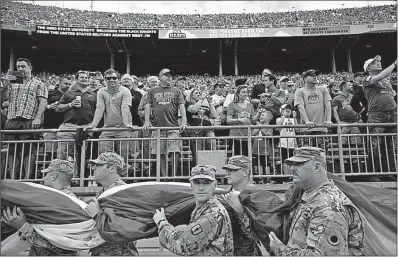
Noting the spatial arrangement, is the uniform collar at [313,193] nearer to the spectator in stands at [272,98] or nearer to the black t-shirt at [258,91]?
the spectator in stands at [272,98]

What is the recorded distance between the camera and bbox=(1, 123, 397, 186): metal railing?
627 cm

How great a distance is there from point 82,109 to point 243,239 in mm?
4210

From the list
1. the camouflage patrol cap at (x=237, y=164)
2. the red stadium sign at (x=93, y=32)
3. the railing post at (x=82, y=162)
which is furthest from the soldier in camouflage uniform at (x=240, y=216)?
the red stadium sign at (x=93, y=32)

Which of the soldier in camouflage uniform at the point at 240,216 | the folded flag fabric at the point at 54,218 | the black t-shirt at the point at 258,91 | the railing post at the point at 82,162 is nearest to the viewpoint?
the soldier in camouflage uniform at the point at 240,216

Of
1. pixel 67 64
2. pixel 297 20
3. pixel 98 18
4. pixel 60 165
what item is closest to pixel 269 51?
pixel 297 20

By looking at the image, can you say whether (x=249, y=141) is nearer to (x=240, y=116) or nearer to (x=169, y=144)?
(x=240, y=116)

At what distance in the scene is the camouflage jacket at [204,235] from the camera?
124 inches

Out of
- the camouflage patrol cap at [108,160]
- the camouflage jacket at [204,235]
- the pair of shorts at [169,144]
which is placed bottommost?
the camouflage jacket at [204,235]

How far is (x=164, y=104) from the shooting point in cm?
673

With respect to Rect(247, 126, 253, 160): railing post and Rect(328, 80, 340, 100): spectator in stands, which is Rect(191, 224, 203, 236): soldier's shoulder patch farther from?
Rect(328, 80, 340, 100): spectator in stands

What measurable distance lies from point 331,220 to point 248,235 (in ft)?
3.11

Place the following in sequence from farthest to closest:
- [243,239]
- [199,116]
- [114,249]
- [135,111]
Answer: [135,111], [199,116], [114,249], [243,239]

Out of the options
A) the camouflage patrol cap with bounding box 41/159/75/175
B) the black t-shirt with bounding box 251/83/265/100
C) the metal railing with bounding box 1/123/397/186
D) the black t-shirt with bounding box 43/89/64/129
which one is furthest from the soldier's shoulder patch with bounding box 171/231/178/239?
the black t-shirt with bounding box 251/83/265/100

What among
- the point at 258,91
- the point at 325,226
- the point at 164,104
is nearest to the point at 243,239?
the point at 325,226
